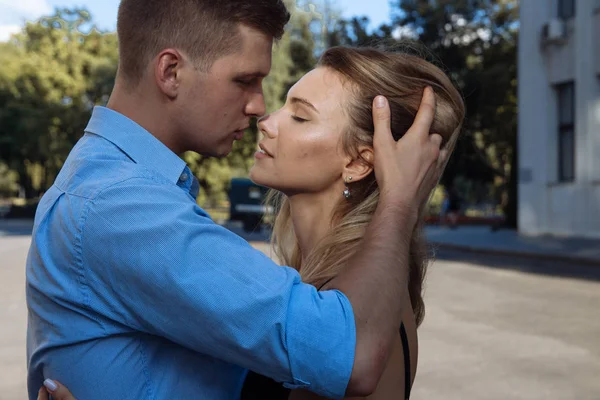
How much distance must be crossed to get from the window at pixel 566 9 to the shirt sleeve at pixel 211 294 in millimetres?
22790

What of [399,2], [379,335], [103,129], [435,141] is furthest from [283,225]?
[399,2]

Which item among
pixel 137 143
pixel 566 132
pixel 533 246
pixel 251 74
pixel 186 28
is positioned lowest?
pixel 533 246

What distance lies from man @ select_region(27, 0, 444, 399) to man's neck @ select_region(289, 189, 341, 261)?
54 cm

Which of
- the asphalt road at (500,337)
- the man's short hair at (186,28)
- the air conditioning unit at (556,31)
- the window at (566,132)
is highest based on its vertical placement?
the air conditioning unit at (556,31)

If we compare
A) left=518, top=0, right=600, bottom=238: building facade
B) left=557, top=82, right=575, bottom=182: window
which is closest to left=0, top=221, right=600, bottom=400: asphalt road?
left=518, top=0, right=600, bottom=238: building facade

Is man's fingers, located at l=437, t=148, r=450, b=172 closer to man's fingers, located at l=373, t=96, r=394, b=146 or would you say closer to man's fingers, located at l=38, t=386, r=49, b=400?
man's fingers, located at l=373, t=96, r=394, b=146

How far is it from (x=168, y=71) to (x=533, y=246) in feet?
57.5

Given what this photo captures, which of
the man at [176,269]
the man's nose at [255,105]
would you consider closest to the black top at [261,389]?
the man at [176,269]

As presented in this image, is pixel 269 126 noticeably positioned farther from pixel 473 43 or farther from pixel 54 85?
pixel 54 85

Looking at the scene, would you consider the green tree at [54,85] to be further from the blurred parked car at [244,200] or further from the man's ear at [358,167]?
the man's ear at [358,167]

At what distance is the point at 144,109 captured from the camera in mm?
1743

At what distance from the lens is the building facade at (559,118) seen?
20.6 metres

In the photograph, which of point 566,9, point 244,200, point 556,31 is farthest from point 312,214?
point 244,200

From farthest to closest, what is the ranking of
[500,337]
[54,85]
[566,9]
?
1. [54,85]
2. [566,9]
3. [500,337]
